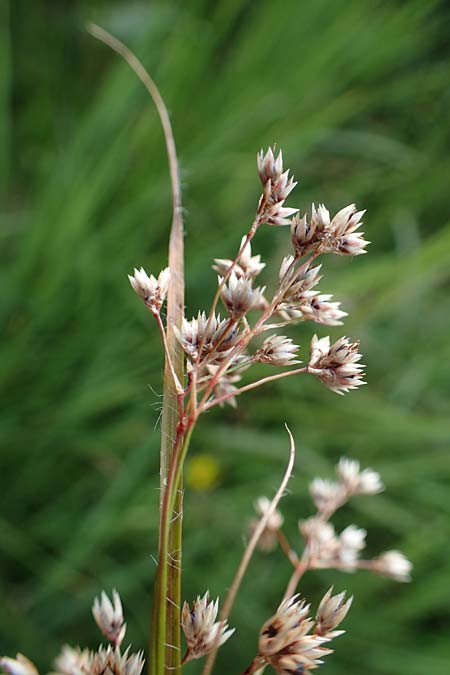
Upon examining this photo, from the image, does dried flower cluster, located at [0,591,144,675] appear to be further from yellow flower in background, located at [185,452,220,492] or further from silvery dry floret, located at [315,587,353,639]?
yellow flower in background, located at [185,452,220,492]

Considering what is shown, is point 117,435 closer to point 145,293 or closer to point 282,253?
point 282,253

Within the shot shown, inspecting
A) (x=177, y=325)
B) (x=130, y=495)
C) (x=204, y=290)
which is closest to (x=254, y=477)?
(x=130, y=495)

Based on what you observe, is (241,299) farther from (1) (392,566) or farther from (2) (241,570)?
(1) (392,566)

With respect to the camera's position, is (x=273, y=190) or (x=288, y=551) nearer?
(x=273, y=190)

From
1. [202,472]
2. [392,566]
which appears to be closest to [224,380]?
[392,566]

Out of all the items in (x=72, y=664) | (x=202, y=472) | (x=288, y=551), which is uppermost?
(x=202, y=472)
